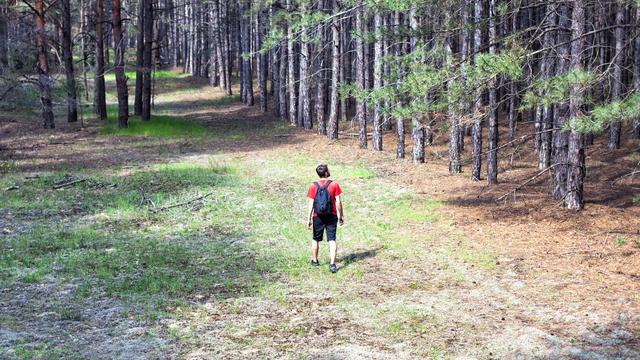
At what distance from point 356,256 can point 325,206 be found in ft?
5.41

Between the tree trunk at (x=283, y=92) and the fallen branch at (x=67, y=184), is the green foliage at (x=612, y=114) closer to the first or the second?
the fallen branch at (x=67, y=184)

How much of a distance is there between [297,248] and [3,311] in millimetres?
5225

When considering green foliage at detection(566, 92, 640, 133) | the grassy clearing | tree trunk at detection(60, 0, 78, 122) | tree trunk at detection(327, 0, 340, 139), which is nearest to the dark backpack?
the grassy clearing

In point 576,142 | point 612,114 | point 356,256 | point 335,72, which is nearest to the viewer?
point 612,114

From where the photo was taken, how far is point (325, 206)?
10.5 metres

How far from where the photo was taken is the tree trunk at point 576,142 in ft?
41.0

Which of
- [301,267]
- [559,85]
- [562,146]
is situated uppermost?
[559,85]

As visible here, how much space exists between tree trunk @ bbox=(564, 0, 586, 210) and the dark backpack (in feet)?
17.0

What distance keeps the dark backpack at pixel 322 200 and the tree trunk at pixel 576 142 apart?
5.19 metres

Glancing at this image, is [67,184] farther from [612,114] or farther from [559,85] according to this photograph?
[612,114]

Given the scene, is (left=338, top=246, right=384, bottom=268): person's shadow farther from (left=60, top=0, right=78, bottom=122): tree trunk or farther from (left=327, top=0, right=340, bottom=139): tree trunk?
(left=60, top=0, right=78, bottom=122): tree trunk

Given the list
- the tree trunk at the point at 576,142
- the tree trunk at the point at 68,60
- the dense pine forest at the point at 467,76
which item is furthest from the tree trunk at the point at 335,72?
the tree trunk at the point at 576,142

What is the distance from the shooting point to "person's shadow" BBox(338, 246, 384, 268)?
11.3 meters

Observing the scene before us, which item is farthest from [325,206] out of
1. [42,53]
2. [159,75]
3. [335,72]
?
[159,75]
